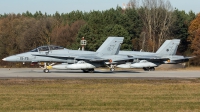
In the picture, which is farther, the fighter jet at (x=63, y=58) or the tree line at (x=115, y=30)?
the tree line at (x=115, y=30)

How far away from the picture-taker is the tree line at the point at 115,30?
83875mm

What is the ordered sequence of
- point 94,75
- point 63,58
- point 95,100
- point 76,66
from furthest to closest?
point 63,58 → point 76,66 → point 94,75 → point 95,100

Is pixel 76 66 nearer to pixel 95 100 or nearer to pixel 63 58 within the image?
pixel 63 58

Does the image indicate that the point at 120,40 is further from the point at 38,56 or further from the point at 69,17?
the point at 69,17

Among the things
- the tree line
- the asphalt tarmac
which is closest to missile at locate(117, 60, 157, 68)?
the asphalt tarmac

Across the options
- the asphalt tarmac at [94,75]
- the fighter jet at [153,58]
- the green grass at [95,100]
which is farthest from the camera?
the fighter jet at [153,58]

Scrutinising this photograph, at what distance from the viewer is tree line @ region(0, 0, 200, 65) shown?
8388 cm

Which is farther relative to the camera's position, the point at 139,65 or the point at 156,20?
the point at 156,20

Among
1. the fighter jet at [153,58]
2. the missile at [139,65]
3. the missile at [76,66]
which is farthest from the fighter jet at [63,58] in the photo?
the fighter jet at [153,58]

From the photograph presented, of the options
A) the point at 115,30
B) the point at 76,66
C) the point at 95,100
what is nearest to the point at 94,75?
the point at 76,66

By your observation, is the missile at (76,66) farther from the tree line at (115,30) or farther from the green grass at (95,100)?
the tree line at (115,30)

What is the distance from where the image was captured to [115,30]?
82.8 m

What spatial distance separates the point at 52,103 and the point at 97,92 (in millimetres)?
4391

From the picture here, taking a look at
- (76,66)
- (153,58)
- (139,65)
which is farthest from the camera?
(153,58)
